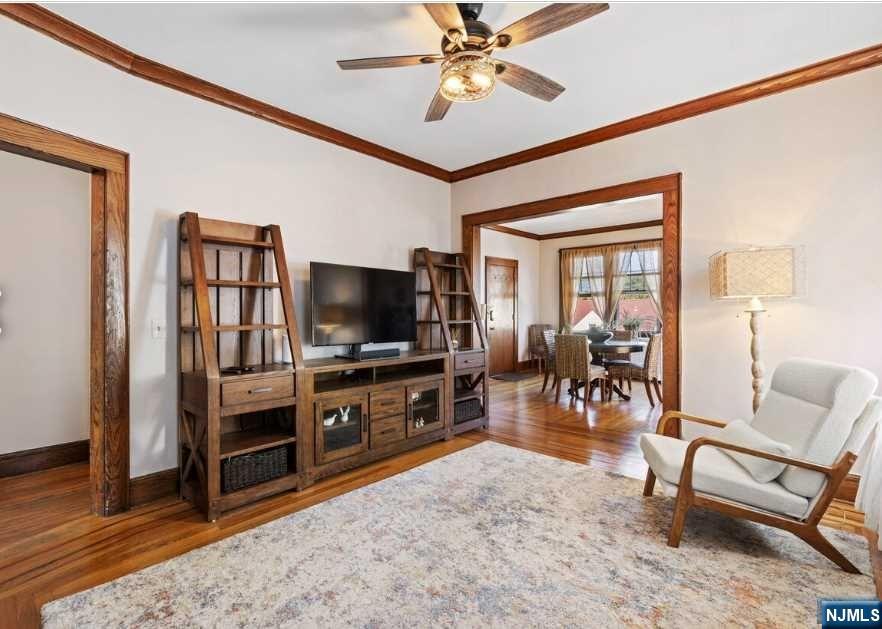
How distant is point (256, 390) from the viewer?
2682 millimetres

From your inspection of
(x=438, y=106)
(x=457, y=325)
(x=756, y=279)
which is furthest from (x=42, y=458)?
(x=756, y=279)

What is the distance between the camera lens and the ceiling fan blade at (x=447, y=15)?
1.90 m

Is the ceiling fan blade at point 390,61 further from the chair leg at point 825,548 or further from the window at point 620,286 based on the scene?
the window at point 620,286

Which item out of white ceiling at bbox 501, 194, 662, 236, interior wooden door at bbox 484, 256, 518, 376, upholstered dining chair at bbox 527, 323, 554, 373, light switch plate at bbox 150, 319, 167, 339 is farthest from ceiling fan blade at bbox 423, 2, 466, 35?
upholstered dining chair at bbox 527, 323, 554, 373

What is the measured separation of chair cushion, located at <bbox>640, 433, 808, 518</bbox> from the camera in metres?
2.04

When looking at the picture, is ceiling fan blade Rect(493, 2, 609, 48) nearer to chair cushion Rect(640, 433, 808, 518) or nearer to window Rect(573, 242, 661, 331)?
chair cushion Rect(640, 433, 808, 518)

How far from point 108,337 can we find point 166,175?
1137mm

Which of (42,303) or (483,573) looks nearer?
(483,573)

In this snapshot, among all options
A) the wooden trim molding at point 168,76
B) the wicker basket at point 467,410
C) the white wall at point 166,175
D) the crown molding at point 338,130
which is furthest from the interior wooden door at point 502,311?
the white wall at point 166,175

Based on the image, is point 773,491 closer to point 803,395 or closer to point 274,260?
point 803,395

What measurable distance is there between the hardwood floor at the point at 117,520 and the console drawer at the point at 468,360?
69 cm

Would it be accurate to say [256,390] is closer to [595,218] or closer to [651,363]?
[651,363]

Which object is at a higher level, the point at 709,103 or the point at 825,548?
the point at 709,103

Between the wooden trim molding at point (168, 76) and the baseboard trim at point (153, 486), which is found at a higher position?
the wooden trim molding at point (168, 76)
